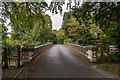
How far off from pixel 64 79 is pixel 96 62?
4756 millimetres

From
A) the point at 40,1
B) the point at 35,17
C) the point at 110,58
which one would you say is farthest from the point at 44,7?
the point at 110,58

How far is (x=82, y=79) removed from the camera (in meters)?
5.31

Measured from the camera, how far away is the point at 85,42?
22609 millimetres

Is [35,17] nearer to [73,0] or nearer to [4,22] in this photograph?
[4,22]

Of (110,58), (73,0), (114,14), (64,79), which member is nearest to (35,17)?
(73,0)

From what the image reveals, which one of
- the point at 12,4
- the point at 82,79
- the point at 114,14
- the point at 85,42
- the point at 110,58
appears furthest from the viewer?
the point at 85,42

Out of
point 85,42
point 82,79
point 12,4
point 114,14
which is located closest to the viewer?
point 82,79

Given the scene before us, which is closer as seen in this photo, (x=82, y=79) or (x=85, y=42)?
(x=82, y=79)

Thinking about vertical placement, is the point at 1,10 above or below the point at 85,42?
above

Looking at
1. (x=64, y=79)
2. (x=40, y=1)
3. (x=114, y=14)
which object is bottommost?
(x=64, y=79)

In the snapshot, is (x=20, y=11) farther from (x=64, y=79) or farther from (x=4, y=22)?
(x=64, y=79)

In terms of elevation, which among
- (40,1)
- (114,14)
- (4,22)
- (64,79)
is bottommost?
(64,79)

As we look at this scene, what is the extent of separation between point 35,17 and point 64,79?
4909mm

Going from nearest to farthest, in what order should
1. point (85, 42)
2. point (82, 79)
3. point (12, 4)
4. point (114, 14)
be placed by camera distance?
1. point (82, 79)
2. point (12, 4)
3. point (114, 14)
4. point (85, 42)
